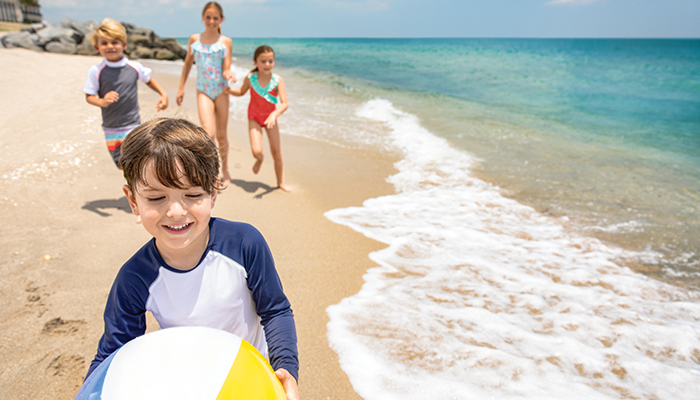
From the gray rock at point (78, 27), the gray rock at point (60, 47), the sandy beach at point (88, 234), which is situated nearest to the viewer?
the sandy beach at point (88, 234)

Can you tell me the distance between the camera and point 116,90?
4328 mm

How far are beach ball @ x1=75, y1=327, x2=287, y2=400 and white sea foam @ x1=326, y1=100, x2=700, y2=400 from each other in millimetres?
1276

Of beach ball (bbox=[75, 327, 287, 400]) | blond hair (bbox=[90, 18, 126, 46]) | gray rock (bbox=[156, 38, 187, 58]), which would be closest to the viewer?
beach ball (bbox=[75, 327, 287, 400])

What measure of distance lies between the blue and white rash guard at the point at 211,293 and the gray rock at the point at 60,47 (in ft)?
88.2

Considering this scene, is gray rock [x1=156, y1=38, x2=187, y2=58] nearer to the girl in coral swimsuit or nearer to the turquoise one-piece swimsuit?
the turquoise one-piece swimsuit

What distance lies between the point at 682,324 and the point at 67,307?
4704mm

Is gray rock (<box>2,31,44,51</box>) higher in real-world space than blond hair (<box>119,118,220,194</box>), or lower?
higher

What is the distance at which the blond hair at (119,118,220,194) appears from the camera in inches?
55.0

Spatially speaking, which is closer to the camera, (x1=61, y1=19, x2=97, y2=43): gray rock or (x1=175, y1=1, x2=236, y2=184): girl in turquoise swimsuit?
(x1=175, y1=1, x2=236, y2=184): girl in turquoise swimsuit

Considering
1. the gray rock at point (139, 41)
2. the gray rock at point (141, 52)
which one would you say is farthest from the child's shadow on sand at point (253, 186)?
the gray rock at point (139, 41)

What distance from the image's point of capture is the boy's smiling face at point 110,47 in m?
4.15

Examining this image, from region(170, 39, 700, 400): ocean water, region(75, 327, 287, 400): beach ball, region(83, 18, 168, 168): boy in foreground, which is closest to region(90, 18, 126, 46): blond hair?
region(83, 18, 168, 168): boy in foreground

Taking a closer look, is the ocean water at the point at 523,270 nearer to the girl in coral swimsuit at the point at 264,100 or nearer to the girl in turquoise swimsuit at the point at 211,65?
the girl in coral swimsuit at the point at 264,100

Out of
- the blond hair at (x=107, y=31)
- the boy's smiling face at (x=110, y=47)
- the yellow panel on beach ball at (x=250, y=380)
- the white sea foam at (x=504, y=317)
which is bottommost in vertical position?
the white sea foam at (x=504, y=317)
